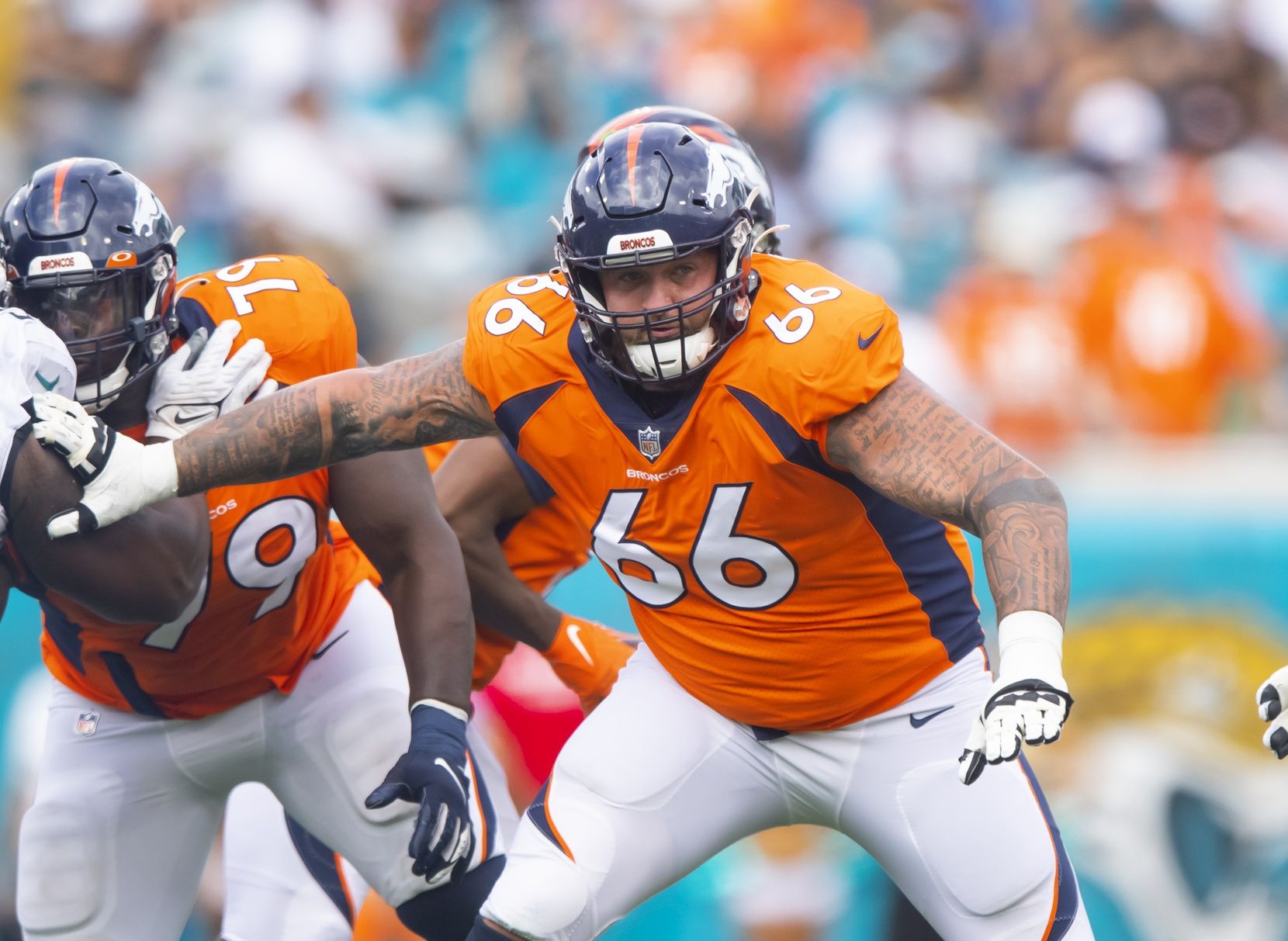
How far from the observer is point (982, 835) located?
325 cm

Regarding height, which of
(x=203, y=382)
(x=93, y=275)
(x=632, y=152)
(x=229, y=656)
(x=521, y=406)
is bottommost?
(x=229, y=656)

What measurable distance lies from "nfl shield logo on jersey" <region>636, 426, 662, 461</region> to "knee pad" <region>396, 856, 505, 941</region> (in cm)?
113

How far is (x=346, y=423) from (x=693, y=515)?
0.69m

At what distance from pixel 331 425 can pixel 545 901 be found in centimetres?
98

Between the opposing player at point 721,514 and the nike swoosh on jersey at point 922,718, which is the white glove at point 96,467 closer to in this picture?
the opposing player at point 721,514

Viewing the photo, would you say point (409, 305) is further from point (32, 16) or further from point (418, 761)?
point (418, 761)

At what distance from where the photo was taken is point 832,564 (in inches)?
128

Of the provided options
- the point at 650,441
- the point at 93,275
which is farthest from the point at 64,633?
the point at 650,441

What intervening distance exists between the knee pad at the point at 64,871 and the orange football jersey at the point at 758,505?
52.2 inches

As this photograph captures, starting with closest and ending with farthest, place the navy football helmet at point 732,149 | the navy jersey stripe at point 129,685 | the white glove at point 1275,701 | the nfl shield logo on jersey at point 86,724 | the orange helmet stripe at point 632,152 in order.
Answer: the white glove at point 1275,701 → the orange helmet stripe at point 632,152 → the navy jersey stripe at point 129,685 → the nfl shield logo on jersey at point 86,724 → the navy football helmet at point 732,149

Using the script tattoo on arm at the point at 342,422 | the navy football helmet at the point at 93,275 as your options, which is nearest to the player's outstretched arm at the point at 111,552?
the script tattoo on arm at the point at 342,422

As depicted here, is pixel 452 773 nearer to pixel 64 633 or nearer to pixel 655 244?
pixel 64 633

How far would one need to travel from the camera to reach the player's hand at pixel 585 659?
4.27 metres

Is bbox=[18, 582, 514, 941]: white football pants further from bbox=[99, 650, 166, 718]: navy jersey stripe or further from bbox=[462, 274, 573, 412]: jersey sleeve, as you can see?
bbox=[462, 274, 573, 412]: jersey sleeve
